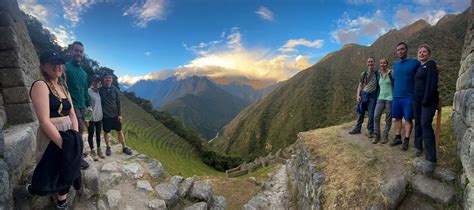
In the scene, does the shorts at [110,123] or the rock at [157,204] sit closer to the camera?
the rock at [157,204]

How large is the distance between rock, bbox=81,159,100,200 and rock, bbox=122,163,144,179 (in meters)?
1.33

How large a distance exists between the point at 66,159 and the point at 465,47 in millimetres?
7870

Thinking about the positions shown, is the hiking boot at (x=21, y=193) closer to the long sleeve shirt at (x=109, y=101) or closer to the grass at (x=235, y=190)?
the long sleeve shirt at (x=109, y=101)

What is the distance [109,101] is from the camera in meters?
7.53

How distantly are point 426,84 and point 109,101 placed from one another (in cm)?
803

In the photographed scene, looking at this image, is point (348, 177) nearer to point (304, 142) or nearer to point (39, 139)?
point (304, 142)

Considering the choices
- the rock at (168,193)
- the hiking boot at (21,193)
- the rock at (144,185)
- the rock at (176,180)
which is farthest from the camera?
the rock at (176,180)

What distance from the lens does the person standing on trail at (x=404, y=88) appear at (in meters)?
6.20

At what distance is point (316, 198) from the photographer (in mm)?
7113

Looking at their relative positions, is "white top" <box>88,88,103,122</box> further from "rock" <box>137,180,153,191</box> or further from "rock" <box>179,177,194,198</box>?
"rock" <box>179,177,194,198</box>

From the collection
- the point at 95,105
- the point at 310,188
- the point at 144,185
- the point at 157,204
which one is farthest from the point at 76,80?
the point at 310,188

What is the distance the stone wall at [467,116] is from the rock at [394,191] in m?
1.08

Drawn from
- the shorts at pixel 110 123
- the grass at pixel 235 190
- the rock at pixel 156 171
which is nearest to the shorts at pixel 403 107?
A: the grass at pixel 235 190

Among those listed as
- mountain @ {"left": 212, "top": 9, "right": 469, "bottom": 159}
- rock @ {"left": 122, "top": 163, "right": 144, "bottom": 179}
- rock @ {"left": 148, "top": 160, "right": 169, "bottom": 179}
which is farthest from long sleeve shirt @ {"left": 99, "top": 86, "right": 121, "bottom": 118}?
mountain @ {"left": 212, "top": 9, "right": 469, "bottom": 159}
